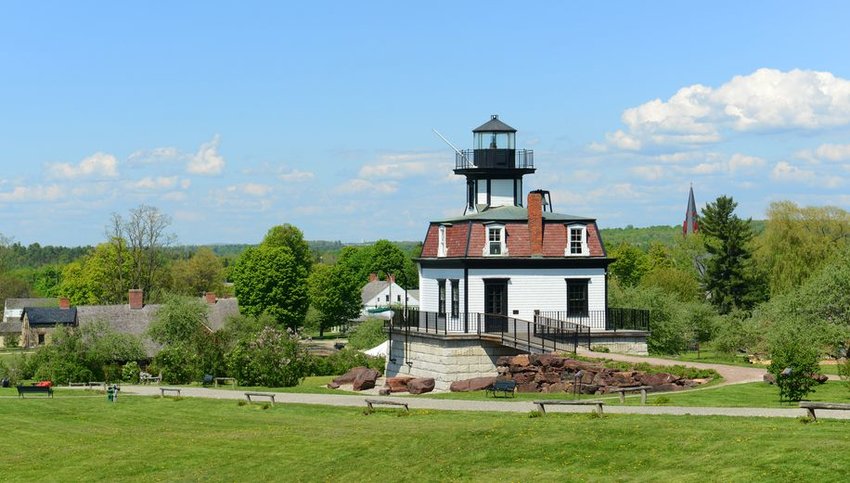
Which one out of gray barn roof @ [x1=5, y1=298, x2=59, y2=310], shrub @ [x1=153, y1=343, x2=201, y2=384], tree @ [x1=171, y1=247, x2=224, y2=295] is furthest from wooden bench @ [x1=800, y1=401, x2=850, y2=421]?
gray barn roof @ [x1=5, y1=298, x2=59, y2=310]

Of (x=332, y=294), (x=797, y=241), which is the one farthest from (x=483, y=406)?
(x=332, y=294)

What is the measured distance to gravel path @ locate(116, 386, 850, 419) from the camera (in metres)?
29.0

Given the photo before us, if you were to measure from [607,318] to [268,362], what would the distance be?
51.2ft

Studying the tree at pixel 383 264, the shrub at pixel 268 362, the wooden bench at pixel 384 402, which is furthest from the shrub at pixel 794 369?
the tree at pixel 383 264

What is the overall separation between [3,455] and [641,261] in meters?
96.5

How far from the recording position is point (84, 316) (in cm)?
8900

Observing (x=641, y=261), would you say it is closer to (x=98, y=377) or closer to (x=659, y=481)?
(x=98, y=377)

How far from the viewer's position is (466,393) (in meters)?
41.2

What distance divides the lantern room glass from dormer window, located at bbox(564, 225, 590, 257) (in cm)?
648

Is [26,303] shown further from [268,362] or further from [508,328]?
[508,328]

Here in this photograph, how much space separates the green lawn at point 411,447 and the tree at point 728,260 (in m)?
55.3

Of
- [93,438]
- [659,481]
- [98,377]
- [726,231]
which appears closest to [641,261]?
[726,231]

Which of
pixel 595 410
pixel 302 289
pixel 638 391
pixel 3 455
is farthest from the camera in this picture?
pixel 302 289

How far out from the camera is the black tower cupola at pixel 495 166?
180 feet
